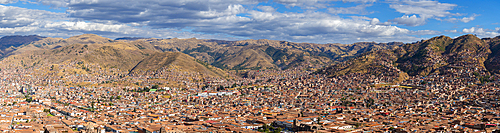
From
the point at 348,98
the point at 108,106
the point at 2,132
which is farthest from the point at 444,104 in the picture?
the point at 2,132

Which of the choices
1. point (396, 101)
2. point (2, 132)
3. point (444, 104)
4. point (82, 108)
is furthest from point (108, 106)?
point (444, 104)

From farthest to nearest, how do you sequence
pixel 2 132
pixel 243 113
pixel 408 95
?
1. pixel 408 95
2. pixel 243 113
3. pixel 2 132

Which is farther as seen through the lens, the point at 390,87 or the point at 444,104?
the point at 390,87

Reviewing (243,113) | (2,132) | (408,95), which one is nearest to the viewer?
(2,132)

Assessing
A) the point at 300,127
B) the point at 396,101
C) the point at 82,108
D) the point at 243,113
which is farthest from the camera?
the point at 396,101

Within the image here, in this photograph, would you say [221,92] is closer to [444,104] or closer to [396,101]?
[396,101]

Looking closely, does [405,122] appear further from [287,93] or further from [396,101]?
[287,93]

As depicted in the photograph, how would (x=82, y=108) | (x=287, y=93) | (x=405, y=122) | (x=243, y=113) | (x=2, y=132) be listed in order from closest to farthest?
1. (x=2, y=132)
2. (x=405, y=122)
3. (x=243, y=113)
4. (x=82, y=108)
5. (x=287, y=93)

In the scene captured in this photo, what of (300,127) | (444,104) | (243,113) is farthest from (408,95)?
(300,127)

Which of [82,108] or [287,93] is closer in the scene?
[82,108]
